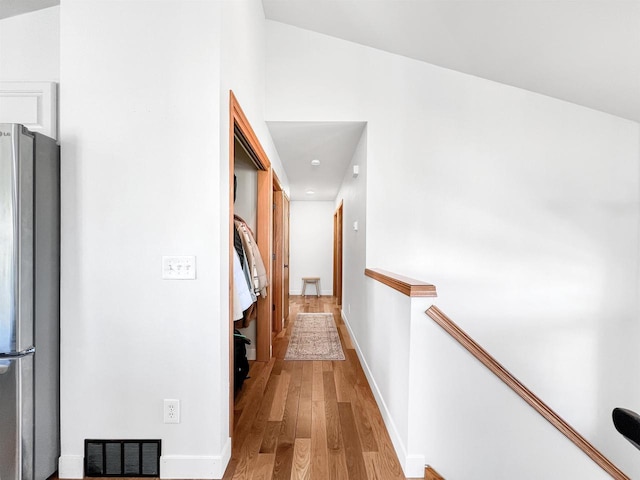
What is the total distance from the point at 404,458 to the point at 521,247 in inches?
81.1

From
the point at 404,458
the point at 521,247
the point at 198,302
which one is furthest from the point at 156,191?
the point at 521,247

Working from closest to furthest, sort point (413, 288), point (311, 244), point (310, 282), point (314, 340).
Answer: point (413, 288), point (314, 340), point (310, 282), point (311, 244)

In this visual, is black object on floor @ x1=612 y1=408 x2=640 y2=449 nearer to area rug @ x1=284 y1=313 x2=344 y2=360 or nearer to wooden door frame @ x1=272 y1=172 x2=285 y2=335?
area rug @ x1=284 y1=313 x2=344 y2=360

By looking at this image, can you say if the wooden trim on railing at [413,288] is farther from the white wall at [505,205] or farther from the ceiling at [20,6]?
the ceiling at [20,6]

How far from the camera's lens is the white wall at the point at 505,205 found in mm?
2566

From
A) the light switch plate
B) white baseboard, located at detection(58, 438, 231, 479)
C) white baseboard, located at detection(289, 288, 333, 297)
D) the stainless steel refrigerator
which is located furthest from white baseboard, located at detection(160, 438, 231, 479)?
white baseboard, located at detection(289, 288, 333, 297)

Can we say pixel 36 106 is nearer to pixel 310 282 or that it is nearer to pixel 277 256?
pixel 277 256

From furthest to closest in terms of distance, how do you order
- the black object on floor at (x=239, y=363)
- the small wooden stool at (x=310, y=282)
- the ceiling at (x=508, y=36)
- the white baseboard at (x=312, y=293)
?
the white baseboard at (x=312, y=293) → the small wooden stool at (x=310, y=282) → the black object on floor at (x=239, y=363) → the ceiling at (x=508, y=36)

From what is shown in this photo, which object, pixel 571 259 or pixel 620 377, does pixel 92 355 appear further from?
pixel 620 377

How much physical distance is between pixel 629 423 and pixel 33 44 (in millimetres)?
3136

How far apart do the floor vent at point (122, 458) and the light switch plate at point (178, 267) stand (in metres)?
0.81

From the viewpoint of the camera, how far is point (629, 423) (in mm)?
752

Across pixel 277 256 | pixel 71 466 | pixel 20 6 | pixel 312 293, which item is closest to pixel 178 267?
pixel 71 466

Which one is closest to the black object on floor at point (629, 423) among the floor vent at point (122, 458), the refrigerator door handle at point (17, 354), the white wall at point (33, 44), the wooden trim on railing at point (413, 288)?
the wooden trim on railing at point (413, 288)
